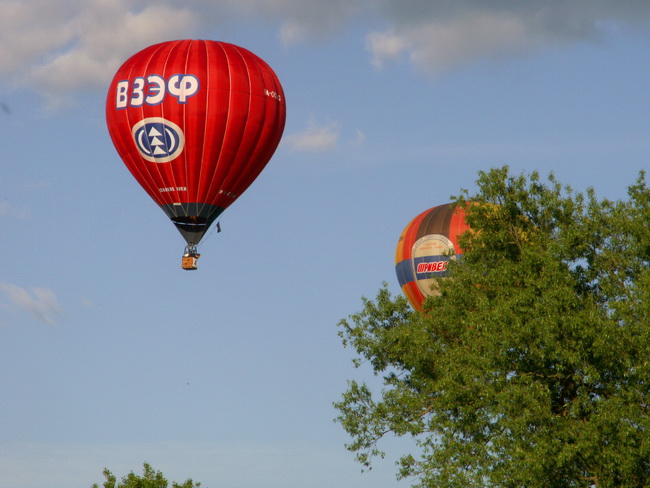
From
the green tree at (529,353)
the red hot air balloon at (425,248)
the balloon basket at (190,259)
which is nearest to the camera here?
the green tree at (529,353)

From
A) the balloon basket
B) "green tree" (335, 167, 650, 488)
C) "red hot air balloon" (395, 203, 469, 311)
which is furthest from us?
"red hot air balloon" (395, 203, 469, 311)

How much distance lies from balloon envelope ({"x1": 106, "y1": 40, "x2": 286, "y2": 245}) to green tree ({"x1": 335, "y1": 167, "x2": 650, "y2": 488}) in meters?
8.62

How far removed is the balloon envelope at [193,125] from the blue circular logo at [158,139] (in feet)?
0.13

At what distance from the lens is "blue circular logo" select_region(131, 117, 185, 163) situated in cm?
5303

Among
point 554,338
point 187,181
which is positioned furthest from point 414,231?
point 554,338

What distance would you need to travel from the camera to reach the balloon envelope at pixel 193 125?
5300 cm

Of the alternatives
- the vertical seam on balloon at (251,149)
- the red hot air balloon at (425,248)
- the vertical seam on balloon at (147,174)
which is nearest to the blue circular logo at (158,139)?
the vertical seam on balloon at (147,174)

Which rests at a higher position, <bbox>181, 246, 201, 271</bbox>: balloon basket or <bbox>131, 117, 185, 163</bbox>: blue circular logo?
<bbox>131, 117, 185, 163</bbox>: blue circular logo

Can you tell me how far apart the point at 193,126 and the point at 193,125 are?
0.04 meters

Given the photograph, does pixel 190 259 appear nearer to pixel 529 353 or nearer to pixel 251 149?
pixel 251 149

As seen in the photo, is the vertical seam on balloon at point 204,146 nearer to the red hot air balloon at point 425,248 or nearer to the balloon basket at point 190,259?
the balloon basket at point 190,259

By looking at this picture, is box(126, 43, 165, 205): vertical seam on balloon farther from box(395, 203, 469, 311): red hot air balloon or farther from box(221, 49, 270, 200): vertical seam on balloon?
box(395, 203, 469, 311): red hot air balloon

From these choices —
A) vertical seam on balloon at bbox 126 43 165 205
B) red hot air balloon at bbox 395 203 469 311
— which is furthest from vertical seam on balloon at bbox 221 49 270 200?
red hot air balloon at bbox 395 203 469 311

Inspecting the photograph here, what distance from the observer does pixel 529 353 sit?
1503 inches
